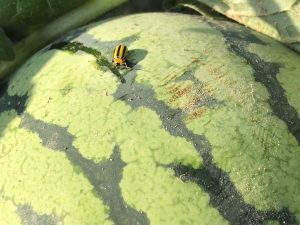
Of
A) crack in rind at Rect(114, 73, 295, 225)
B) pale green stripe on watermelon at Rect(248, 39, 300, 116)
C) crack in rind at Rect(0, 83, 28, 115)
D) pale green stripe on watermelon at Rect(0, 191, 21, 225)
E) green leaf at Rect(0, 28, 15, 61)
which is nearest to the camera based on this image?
crack in rind at Rect(114, 73, 295, 225)

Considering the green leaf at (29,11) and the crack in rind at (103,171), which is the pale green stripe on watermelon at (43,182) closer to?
the crack in rind at (103,171)

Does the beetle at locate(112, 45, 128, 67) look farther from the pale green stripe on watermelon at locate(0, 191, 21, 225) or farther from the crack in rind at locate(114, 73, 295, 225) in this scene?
the pale green stripe on watermelon at locate(0, 191, 21, 225)

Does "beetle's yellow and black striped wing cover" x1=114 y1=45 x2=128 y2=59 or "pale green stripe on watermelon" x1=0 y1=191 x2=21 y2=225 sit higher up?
"beetle's yellow and black striped wing cover" x1=114 y1=45 x2=128 y2=59

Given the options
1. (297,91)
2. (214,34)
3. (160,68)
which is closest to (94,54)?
(160,68)

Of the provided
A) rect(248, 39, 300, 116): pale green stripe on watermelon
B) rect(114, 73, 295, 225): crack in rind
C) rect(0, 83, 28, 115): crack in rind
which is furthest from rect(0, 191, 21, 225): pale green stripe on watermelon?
rect(248, 39, 300, 116): pale green stripe on watermelon

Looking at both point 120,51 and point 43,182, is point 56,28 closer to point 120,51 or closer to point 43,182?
point 120,51

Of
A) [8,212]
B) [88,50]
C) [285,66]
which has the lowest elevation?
[8,212]

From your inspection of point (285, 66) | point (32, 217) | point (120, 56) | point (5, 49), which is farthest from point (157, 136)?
point (5, 49)
